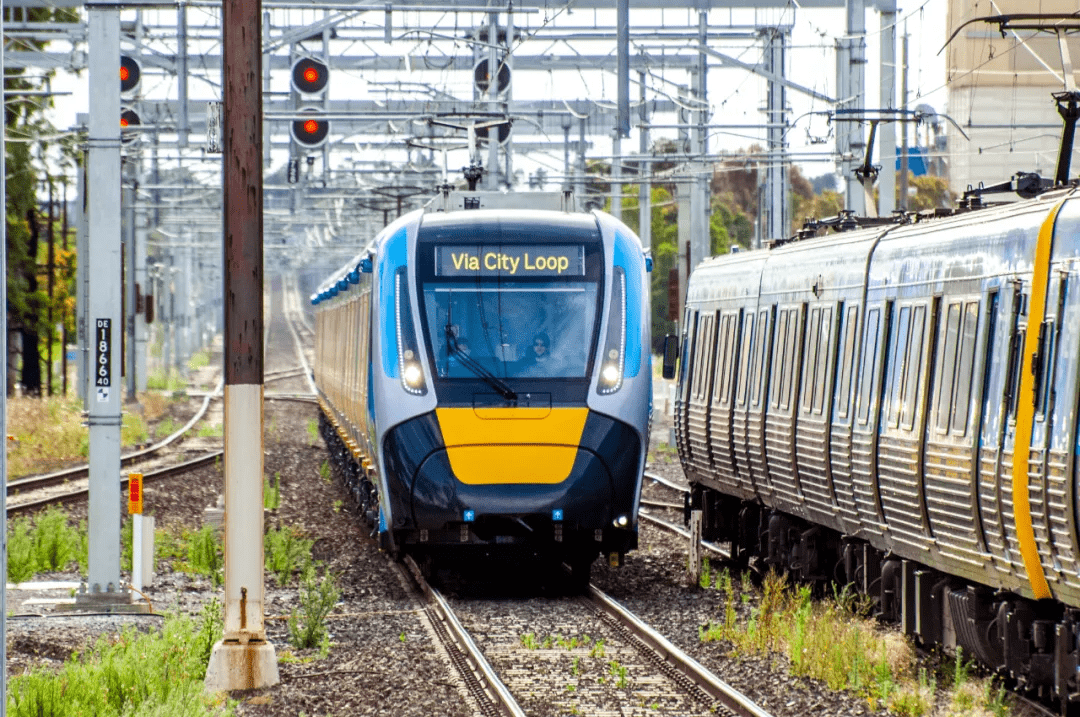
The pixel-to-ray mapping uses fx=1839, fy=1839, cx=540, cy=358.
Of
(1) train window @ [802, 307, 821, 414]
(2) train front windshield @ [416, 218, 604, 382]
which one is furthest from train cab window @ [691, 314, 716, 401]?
(1) train window @ [802, 307, 821, 414]

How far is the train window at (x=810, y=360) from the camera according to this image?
1440cm

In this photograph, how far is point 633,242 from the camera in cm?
1556

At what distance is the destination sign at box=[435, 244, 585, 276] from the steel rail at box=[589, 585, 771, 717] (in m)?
2.78

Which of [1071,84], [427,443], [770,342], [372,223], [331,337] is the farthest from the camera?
[372,223]

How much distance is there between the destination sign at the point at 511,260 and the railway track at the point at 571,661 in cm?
274

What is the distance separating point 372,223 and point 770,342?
4239cm

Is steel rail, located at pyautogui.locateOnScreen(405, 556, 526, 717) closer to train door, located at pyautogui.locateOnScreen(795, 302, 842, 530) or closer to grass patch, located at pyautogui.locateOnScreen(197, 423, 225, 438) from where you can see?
train door, located at pyautogui.locateOnScreen(795, 302, 842, 530)

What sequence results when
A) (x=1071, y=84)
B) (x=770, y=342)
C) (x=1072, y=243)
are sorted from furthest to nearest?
(x=770, y=342) < (x=1071, y=84) < (x=1072, y=243)

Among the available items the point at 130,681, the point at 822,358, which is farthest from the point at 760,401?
the point at 130,681

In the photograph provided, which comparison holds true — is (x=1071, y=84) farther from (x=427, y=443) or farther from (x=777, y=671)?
(x=427, y=443)

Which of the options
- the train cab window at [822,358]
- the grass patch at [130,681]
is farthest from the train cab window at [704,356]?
the grass patch at [130,681]

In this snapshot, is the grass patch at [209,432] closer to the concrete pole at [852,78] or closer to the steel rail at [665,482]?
the steel rail at [665,482]

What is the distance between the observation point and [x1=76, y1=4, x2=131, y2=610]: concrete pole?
47.8ft

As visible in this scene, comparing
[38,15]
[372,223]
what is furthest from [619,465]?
[372,223]
